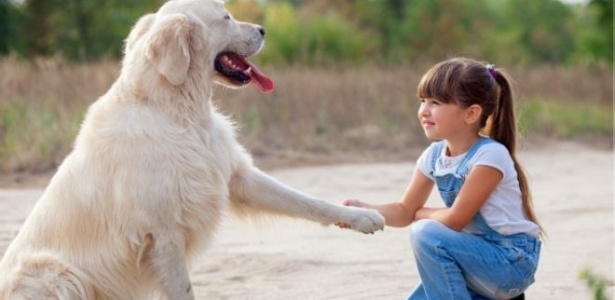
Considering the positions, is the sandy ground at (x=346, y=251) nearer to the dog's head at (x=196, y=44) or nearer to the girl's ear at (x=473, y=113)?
the dog's head at (x=196, y=44)

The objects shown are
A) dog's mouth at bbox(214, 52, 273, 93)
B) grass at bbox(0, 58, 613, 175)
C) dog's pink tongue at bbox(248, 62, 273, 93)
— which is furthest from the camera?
grass at bbox(0, 58, 613, 175)

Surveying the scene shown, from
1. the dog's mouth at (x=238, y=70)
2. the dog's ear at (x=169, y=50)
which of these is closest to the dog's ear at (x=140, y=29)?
the dog's ear at (x=169, y=50)

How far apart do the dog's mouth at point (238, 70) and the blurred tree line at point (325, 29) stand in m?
14.0

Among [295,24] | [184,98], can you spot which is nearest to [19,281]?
[184,98]

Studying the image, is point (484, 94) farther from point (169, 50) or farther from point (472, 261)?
point (169, 50)

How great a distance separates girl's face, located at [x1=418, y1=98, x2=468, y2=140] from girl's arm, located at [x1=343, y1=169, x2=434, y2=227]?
14.0 inches

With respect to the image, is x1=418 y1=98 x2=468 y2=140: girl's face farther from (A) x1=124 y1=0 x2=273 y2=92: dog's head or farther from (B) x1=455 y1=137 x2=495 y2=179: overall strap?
(A) x1=124 y1=0 x2=273 y2=92: dog's head

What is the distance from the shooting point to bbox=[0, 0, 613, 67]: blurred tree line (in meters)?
26.6

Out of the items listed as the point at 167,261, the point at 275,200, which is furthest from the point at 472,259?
the point at 167,261

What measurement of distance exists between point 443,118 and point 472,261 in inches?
29.0

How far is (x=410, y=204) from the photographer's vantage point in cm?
634

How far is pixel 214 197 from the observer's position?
609cm

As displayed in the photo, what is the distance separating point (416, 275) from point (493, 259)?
2263 millimetres

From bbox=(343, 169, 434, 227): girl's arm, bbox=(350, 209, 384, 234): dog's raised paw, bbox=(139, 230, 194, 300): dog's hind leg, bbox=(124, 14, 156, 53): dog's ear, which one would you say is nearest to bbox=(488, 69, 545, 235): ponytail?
bbox=(343, 169, 434, 227): girl's arm
